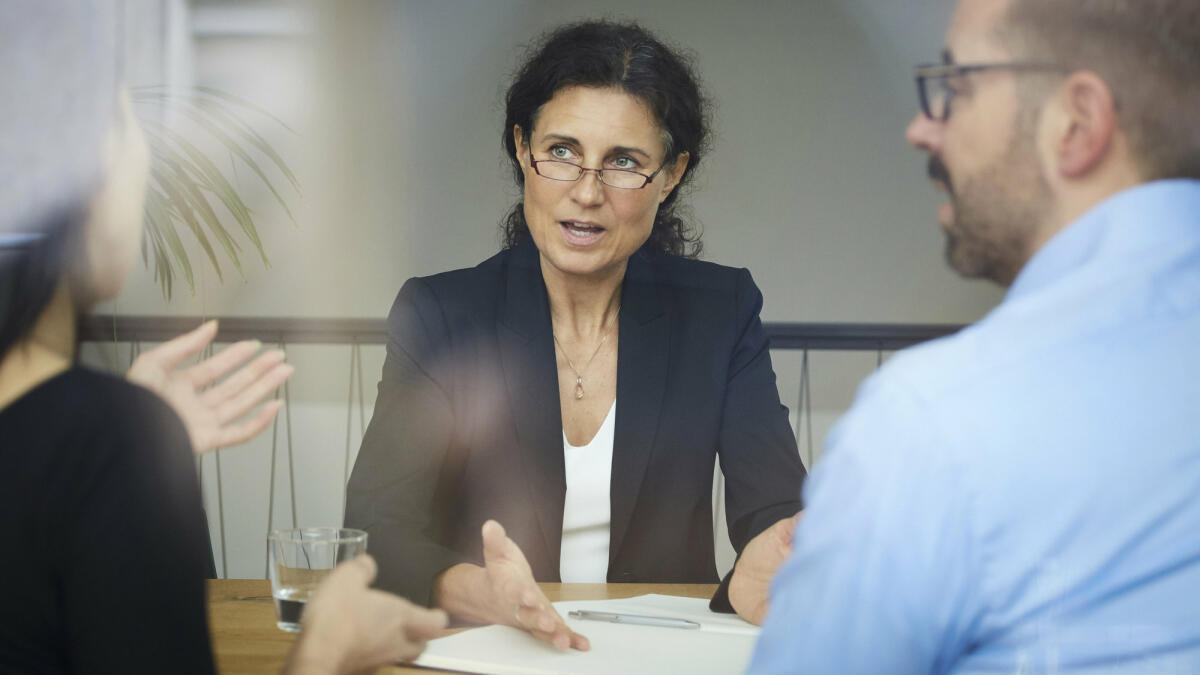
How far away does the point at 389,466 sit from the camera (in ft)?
3.69

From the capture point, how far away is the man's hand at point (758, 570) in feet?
2.99

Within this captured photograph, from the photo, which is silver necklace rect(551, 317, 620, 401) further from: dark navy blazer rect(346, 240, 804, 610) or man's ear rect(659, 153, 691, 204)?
man's ear rect(659, 153, 691, 204)

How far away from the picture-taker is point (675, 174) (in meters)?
1.40

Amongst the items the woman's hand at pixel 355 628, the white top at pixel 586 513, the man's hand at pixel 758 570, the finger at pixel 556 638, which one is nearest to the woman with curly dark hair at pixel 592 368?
the white top at pixel 586 513

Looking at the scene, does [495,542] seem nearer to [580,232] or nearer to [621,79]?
[580,232]

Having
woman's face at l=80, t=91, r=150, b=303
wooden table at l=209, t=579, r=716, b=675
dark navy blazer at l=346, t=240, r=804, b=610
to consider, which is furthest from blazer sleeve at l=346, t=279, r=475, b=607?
woman's face at l=80, t=91, r=150, b=303

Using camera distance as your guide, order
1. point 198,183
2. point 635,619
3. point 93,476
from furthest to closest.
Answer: point 198,183 < point 635,619 < point 93,476

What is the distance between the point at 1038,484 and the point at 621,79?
92 cm

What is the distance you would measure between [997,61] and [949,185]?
0.27 ft

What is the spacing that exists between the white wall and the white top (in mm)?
430

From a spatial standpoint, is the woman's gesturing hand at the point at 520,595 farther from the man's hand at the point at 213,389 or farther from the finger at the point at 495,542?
the man's hand at the point at 213,389

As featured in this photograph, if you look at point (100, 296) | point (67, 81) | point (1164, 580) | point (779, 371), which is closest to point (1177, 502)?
point (1164, 580)

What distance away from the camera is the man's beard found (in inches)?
23.4

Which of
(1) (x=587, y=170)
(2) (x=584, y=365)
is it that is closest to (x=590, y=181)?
(1) (x=587, y=170)
